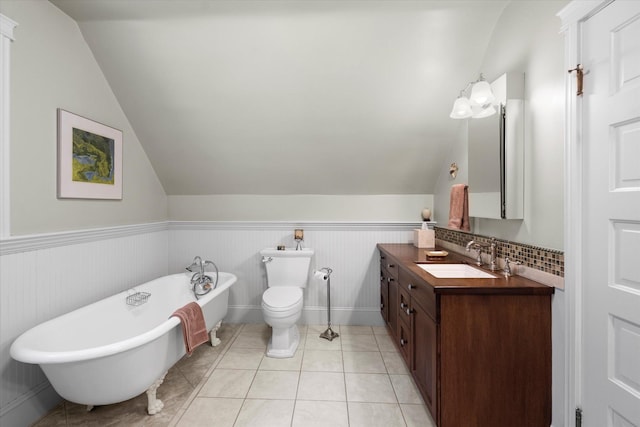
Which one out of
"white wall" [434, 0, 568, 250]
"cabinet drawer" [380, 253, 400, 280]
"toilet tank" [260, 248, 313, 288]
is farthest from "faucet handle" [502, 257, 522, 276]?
"toilet tank" [260, 248, 313, 288]

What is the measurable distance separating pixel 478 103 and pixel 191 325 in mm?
2422

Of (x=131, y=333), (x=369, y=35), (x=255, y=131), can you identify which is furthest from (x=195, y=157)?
(x=369, y=35)

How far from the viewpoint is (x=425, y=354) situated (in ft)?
5.42

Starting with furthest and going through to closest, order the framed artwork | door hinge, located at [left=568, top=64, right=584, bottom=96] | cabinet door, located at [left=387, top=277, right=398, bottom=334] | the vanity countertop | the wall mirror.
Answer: cabinet door, located at [left=387, top=277, right=398, bottom=334] → the framed artwork → the wall mirror → the vanity countertop → door hinge, located at [left=568, top=64, right=584, bottom=96]

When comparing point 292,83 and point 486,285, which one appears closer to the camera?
point 486,285

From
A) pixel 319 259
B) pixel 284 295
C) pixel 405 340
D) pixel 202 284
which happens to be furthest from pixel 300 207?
pixel 405 340

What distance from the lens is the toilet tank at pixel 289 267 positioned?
2855 millimetres

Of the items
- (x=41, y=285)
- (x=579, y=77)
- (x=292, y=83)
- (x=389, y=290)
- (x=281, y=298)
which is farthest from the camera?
(x=389, y=290)

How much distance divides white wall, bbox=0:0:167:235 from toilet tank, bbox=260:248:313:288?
147 cm

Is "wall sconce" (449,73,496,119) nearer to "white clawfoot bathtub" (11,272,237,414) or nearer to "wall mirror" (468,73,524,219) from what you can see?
"wall mirror" (468,73,524,219)

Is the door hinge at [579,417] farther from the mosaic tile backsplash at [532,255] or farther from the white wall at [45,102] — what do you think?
the white wall at [45,102]

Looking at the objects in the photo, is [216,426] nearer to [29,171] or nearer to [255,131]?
[29,171]

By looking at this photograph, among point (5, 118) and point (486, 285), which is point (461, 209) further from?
point (5, 118)

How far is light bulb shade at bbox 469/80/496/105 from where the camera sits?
5.95 feet
